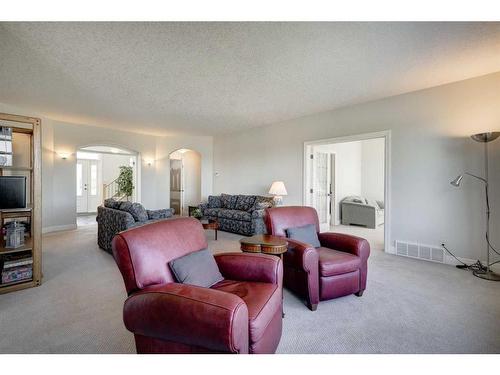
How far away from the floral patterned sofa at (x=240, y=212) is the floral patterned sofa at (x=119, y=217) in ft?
5.15

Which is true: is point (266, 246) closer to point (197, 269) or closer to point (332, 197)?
point (197, 269)

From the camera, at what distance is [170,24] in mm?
2182

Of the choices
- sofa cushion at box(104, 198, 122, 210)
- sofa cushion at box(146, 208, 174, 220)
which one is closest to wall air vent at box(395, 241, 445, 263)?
sofa cushion at box(146, 208, 174, 220)

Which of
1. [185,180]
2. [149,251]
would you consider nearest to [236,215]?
[149,251]

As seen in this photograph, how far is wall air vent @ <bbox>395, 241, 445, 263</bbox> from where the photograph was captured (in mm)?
3568

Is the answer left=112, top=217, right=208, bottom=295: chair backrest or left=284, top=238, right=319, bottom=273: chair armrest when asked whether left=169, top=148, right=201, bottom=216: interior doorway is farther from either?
left=112, top=217, right=208, bottom=295: chair backrest

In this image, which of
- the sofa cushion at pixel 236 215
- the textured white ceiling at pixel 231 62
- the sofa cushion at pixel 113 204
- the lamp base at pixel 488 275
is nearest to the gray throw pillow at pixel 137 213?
the sofa cushion at pixel 113 204

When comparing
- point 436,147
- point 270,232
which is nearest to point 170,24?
point 270,232

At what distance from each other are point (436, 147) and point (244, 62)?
9.97ft

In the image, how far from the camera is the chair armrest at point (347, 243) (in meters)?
2.45

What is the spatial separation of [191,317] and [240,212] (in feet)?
13.9

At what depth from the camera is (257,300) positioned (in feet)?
4.72
